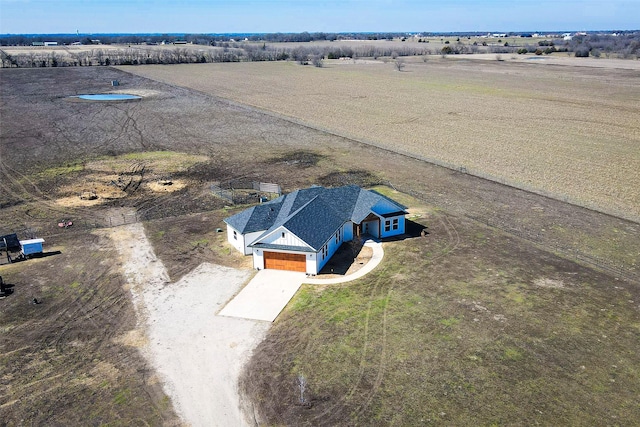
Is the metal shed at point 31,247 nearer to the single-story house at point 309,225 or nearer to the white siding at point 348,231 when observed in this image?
the single-story house at point 309,225

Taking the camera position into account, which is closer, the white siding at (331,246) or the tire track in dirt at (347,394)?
the tire track in dirt at (347,394)

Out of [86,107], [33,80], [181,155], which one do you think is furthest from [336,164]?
[33,80]

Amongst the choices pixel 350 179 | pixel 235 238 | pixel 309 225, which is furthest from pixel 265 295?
pixel 350 179

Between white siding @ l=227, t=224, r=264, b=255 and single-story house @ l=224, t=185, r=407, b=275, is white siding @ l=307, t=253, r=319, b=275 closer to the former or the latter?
single-story house @ l=224, t=185, r=407, b=275

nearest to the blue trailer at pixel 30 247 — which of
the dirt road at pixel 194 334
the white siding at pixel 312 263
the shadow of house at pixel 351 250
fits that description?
the dirt road at pixel 194 334

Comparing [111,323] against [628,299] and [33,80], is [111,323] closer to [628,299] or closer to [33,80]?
[628,299]

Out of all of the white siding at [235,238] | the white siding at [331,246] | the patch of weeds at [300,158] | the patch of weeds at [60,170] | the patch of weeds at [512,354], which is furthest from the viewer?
the patch of weeds at [300,158]

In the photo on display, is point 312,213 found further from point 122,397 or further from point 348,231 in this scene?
point 122,397
